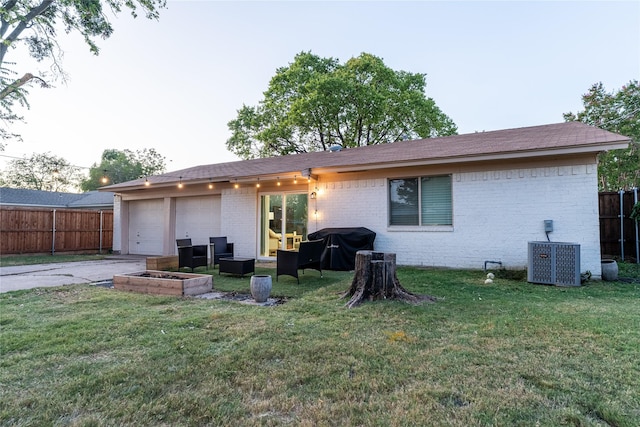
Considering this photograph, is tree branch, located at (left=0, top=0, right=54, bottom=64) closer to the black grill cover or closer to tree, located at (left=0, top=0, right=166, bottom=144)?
tree, located at (left=0, top=0, right=166, bottom=144)

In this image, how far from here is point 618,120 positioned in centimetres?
1459

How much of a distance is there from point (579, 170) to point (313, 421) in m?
7.52

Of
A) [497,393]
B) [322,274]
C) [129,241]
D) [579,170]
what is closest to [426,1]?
[579,170]

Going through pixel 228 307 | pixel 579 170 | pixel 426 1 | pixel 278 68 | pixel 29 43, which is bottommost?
pixel 228 307

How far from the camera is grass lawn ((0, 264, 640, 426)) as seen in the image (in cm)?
196

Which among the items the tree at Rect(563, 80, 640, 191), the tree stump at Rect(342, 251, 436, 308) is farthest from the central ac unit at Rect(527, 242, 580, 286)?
the tree at Rect(563, 80, 640, 191)

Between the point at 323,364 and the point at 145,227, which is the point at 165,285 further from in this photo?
the point at 145,227

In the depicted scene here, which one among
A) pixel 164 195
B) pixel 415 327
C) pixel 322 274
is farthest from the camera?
pixel 164 195

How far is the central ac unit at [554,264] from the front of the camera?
598 centimetres

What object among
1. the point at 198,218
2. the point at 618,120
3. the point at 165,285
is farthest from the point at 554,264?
the point at 618,120

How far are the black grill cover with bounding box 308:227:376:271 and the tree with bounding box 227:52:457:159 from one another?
14810 millimetres

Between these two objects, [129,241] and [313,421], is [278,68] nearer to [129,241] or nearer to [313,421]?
[129,241]

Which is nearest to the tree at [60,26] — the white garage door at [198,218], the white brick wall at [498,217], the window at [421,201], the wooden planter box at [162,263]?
the wooden planter box at [162,263]

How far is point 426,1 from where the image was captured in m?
11.4
